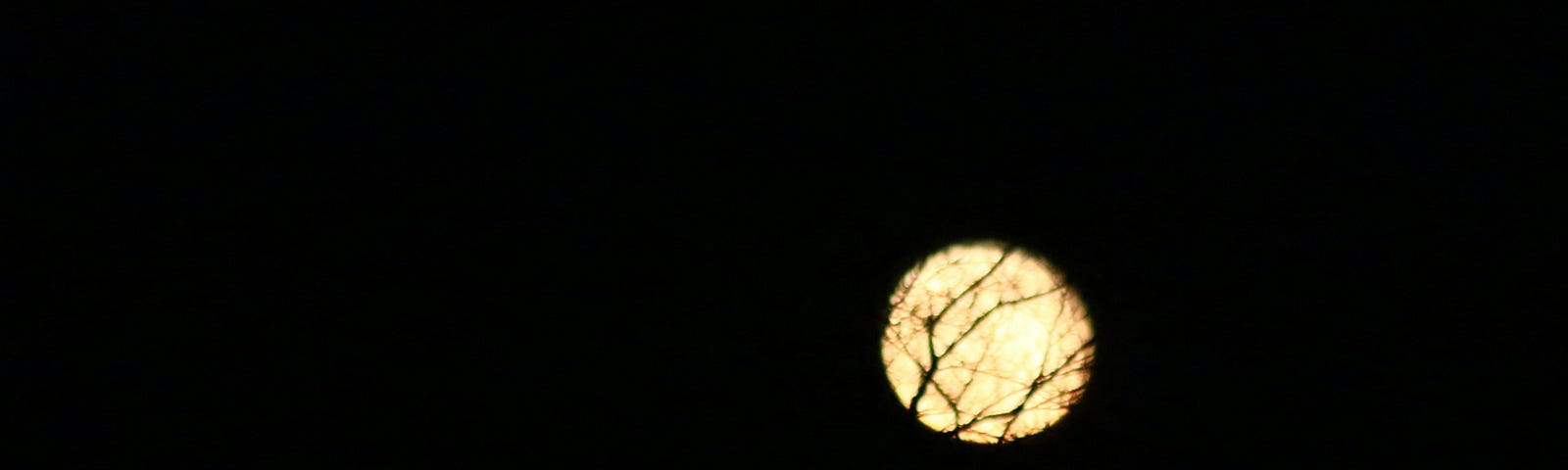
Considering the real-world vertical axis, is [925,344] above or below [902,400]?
above

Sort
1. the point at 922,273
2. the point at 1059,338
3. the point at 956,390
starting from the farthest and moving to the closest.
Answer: the point at 922,273
the point at 1059,338
the point at 956,390

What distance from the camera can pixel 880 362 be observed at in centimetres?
706

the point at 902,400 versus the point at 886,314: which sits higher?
the point at 886,314

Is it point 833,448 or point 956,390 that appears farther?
point 833,448

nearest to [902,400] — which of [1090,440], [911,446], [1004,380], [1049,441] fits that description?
[911,446]

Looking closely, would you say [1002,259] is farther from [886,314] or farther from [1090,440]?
[1090,440]

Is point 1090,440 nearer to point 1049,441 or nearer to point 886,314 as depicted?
point 1049,441

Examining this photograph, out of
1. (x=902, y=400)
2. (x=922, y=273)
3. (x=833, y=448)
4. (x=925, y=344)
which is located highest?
(x=922, y=273)

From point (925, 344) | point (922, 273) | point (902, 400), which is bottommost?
point (902, 400)

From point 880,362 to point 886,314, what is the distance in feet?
1.79

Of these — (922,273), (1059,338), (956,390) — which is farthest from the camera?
(922,273)

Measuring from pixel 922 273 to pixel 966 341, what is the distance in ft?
3.01

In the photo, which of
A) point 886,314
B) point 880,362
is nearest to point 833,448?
point 880,362

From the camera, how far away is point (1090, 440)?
280 inches
